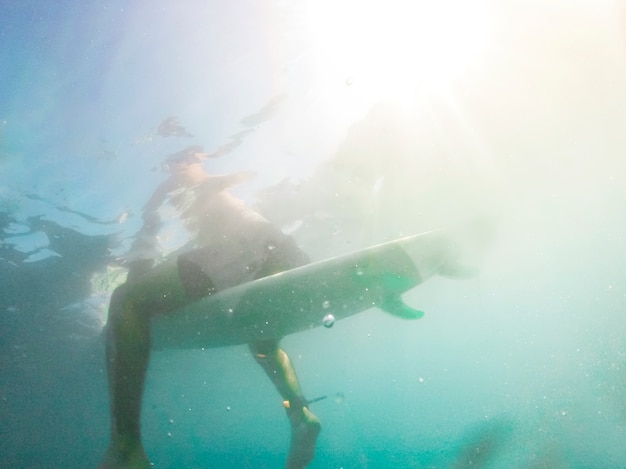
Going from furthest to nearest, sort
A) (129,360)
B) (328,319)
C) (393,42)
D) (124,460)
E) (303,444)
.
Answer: (328,319), (393,42), (303,444), (129,360), (124,460)

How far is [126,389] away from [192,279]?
10.9 ft

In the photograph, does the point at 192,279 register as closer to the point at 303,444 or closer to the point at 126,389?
the point at 126,389

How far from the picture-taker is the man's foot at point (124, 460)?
13.8 feet

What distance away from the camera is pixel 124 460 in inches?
166

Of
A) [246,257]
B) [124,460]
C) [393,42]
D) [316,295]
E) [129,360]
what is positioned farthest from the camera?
[246,257]

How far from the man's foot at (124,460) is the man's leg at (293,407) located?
358 cm

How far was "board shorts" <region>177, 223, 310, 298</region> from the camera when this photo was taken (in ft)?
27.0

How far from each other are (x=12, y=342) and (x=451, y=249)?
18.8m

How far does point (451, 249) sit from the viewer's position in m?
9.05

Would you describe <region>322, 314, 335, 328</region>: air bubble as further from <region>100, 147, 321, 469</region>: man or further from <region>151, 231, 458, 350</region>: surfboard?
Answer: <region>100, 147, 321, 469</region>: man

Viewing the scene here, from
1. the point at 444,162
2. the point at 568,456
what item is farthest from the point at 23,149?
the point at 568,456

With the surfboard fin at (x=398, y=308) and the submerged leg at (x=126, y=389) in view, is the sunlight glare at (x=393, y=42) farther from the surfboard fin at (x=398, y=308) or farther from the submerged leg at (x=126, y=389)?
the submerged leg at (x=126, y=389)

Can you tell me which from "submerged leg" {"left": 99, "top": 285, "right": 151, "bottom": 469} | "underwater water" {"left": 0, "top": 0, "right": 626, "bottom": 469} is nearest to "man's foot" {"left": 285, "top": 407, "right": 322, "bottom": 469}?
"submerged leg" {"left": 99, "top": 285, "right": 151, "bottom": 469}

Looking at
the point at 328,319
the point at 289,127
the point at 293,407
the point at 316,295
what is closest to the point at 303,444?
the point at 293,407
